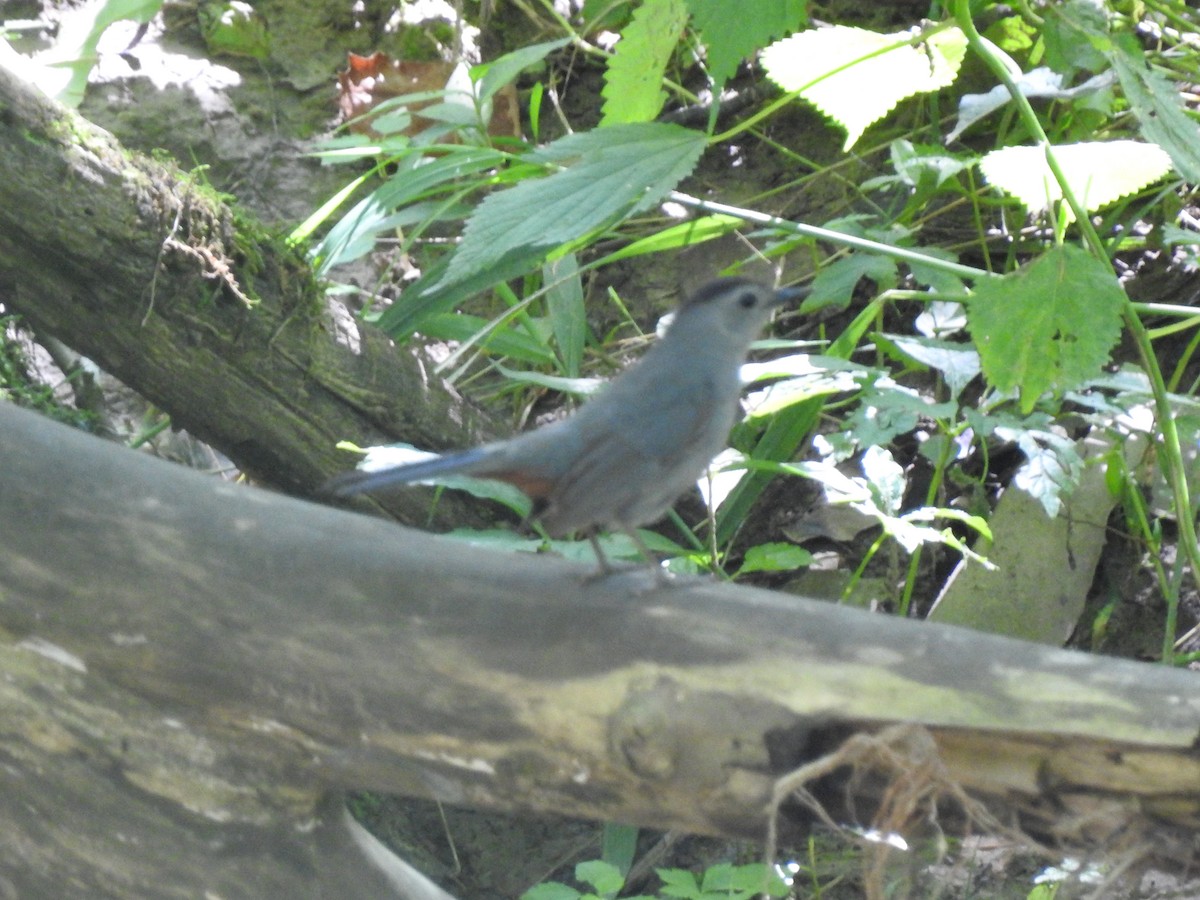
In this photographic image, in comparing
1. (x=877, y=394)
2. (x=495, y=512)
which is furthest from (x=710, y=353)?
(x=495, y=512)

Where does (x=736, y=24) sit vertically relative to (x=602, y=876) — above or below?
above

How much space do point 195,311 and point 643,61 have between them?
1292 millimetres

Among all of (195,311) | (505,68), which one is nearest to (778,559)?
(195,311)

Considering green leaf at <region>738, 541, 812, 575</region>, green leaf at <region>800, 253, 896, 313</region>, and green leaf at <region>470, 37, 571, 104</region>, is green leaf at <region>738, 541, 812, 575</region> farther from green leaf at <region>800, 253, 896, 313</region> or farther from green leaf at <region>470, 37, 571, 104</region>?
green leaf at <region>470, 37, 571, 104</region>

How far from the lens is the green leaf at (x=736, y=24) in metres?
2.46

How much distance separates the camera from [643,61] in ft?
10.4

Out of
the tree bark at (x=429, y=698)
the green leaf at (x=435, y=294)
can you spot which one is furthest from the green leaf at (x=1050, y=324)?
the green leaf at (x=435, y=294)

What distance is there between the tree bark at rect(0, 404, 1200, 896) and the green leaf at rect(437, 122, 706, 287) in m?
0.96

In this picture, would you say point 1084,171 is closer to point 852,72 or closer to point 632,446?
point 852,72

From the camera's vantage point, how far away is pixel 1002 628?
10.3 ft

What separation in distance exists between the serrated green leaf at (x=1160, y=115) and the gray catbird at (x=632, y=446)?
951mm

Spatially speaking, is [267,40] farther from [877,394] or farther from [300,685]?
[300,685]

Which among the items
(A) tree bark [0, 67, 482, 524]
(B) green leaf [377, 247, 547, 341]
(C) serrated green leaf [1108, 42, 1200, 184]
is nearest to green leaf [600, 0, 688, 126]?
(B) green leaf [377, 247, 547, 341]

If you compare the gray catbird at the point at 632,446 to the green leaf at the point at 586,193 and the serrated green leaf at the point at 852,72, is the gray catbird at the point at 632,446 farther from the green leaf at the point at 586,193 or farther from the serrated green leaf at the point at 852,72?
the serrated green leaf at the point at 852,72
